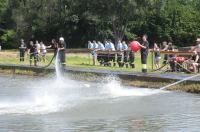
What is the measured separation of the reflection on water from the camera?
1212 centimetres

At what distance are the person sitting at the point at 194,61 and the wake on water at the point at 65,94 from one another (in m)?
3.14

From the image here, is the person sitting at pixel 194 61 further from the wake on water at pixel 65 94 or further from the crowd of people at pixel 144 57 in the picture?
the wake on water at pixel 65 94

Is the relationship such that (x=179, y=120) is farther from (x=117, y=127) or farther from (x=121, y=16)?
(x=121, y=16)

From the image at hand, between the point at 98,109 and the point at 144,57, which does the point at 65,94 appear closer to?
the point at 98,109

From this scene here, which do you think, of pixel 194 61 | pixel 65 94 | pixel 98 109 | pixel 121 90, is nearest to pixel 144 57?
pixel 194 61

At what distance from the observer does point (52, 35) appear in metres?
76.4

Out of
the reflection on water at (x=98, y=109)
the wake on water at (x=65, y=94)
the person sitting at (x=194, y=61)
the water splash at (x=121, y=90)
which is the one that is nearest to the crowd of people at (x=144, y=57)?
the person sitting at (x=194, y=61)

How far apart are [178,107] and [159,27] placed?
5781 centimetres

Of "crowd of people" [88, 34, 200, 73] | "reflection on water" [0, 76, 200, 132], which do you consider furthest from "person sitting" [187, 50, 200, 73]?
"reflection on water" [0, 76, 200, 132]

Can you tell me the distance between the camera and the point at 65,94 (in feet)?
63.1

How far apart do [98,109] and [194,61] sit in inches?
395

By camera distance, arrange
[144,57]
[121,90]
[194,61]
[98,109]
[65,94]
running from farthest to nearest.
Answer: [144,57], [194,61], [121,90], [65,94], [98,109]

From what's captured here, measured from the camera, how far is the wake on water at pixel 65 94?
15.0 meters

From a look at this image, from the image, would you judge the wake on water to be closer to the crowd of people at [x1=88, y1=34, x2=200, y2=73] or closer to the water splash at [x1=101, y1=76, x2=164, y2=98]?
the water splash at [x1=101, y1=76, x2=164, y2=98]
